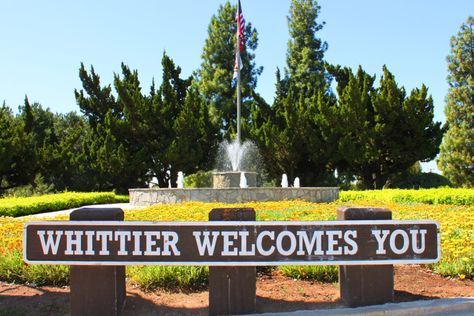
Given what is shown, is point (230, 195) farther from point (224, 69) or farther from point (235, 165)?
point (224, 69)

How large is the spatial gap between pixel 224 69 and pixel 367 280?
2992 cm

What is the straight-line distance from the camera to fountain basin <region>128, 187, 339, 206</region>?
14102 millimetres

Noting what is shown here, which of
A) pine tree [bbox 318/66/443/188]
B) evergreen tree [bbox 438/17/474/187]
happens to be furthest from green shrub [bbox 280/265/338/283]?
evergreen tree [bbox 438/17/474/187]

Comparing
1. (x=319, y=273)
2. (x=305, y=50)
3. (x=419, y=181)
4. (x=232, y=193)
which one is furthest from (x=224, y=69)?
(x=319, y=273)

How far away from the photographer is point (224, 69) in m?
33.0

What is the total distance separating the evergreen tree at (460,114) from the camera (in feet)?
93.5

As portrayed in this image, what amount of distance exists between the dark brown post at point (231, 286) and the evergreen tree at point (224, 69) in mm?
27508

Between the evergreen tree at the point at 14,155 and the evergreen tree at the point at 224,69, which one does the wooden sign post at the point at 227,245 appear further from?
the evergreen tree at the point at 224,69

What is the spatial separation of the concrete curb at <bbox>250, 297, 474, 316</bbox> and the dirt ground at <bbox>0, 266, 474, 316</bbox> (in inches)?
8.5

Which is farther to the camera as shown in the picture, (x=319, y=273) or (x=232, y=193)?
(x=232, y=193)

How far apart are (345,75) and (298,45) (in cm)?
761

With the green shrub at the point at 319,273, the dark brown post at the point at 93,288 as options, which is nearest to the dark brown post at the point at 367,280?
the green shrub at the point at 319,273

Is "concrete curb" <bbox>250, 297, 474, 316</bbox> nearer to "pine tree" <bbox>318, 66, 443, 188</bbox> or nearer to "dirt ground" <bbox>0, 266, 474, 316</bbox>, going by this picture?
"dirt ground" <bbox>0, 266, 474, 316</bbox>

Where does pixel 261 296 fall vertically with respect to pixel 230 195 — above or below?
below
